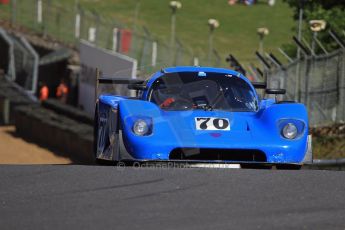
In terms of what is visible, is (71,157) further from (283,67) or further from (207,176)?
(207,176)

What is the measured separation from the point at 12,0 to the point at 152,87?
3017 centimetres

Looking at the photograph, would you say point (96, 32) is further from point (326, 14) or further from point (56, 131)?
point (326, 14)

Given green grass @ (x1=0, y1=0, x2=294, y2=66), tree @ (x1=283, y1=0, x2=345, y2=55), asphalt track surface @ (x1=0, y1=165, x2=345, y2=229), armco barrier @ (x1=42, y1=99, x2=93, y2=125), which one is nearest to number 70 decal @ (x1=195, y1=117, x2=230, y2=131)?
asphalt track surface @ (x1=0, y1=165, x2=345, y2=229)

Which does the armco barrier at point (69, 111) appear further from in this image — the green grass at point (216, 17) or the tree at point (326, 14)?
the green grass at point (216, 17)

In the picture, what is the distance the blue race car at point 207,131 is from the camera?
987 cm

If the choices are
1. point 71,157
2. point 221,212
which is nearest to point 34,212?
point 221,212

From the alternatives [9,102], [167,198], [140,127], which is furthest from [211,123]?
[9,102]

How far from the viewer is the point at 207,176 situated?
7.80 meters

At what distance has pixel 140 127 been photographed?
10.1 meters

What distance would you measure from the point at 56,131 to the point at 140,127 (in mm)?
15904

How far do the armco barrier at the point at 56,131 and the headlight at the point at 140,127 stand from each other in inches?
491

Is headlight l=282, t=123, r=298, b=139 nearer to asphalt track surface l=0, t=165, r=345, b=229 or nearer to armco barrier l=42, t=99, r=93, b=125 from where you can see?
asphalt track surface l=0, t=165, r=345, b=229

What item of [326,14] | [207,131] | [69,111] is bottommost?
[69,111]

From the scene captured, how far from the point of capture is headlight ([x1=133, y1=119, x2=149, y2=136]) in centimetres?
1004
